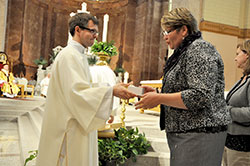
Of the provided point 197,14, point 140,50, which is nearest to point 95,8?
point 140,50

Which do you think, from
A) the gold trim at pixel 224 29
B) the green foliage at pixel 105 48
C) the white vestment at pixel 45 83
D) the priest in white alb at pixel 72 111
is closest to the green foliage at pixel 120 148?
the priest in white alb at pixel 72 111

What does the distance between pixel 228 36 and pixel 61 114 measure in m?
5.01

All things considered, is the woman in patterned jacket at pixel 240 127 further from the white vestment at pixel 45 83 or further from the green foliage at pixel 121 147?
the white vestment at pixel 45 83

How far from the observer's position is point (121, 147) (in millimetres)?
2807

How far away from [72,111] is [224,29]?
4.92 metres

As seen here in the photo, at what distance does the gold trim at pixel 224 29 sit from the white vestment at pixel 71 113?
421 centimetres

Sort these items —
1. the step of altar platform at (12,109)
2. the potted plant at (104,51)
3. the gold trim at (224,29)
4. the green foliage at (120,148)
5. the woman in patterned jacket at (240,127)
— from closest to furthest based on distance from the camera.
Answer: the woman in patterned jacket at (240,127), the green foliage at (120,148), the potted plant at (104,51), the gold trim at (224,29), the step of altar platform at (12,109)

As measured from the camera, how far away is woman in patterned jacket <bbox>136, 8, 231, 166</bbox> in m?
1.14

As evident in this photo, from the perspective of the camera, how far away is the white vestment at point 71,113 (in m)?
1.45

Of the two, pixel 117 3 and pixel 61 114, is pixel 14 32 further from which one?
pixel 61 114

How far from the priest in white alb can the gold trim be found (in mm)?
4175

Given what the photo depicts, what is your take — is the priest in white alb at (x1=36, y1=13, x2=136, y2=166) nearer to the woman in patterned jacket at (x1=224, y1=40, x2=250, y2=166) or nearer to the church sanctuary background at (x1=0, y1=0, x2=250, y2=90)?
the woman in patterned jacket at (x1=224, y1=40, x2=250, y2=166)

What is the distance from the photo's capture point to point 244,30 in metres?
5.62

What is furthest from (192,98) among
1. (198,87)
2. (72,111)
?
(72,111)
